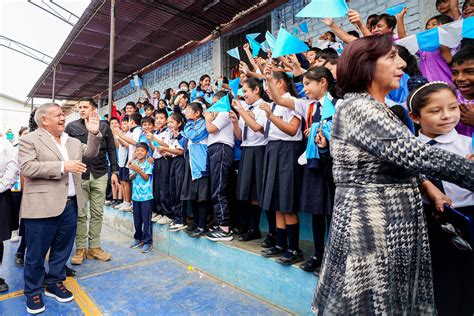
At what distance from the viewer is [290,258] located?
99.7 inches

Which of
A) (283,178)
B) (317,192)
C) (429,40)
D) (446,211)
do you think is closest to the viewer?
(446,211)

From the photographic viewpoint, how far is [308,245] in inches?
122

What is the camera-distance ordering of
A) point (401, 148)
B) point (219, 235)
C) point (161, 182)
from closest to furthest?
point (401, 148) < point (219, 235) < point (161, 182)

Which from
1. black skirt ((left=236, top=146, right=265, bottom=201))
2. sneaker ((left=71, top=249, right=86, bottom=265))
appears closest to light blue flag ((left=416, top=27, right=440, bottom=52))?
black skirt ((left=236, top=146, right=265, bottom=201))

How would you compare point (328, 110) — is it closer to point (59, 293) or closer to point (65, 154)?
point (65, 154)

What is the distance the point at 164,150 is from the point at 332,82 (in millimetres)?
2399

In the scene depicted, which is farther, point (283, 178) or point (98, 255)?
point (98, 255)

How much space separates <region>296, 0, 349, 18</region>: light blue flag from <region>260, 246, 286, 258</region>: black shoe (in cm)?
195

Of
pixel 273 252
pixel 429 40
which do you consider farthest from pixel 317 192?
pixel 429 40

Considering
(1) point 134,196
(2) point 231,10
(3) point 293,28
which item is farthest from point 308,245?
(2) point 231,10

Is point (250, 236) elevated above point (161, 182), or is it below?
below

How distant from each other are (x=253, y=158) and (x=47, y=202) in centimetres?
194

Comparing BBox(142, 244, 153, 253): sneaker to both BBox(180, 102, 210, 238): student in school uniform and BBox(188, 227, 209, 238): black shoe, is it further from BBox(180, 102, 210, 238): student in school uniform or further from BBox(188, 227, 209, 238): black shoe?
BBox(188, 227, 209, 238): black shoe

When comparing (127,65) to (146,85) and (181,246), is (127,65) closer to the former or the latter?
(146,85)
